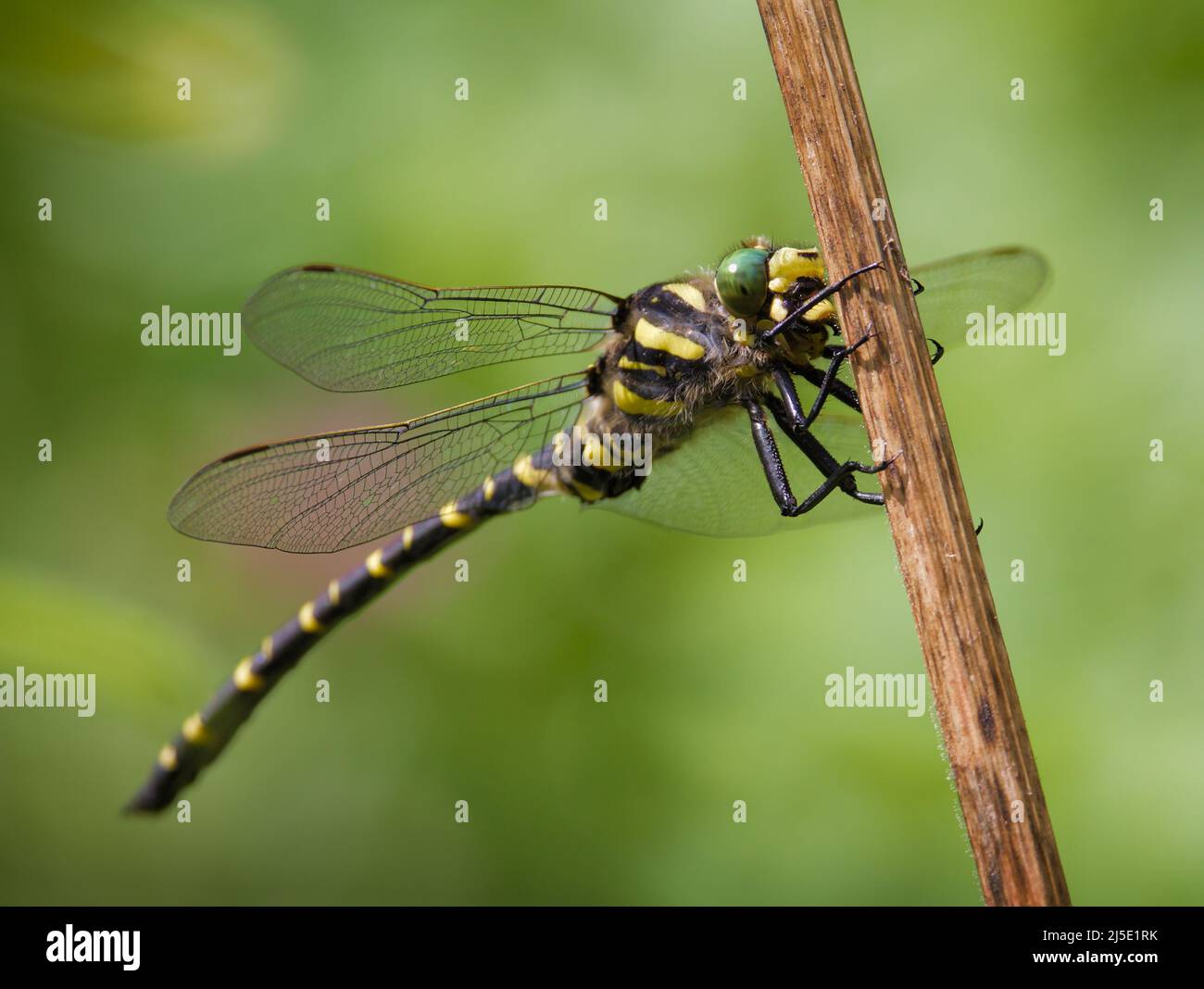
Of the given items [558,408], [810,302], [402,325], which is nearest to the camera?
[810,302]

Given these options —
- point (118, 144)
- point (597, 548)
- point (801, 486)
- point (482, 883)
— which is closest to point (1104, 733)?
point (801, 486)

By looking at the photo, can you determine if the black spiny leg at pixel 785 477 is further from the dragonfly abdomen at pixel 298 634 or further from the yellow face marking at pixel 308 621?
the yellow face marking at pixel 308 621

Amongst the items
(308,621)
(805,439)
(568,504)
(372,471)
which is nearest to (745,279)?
(805,439)

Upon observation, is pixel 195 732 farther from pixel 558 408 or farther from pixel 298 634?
pixel 558 408

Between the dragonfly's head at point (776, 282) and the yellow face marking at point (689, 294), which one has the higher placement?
the yellow face marking at point (689, 294)

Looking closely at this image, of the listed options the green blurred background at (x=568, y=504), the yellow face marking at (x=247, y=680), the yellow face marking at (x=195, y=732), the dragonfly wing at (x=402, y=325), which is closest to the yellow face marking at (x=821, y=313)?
the dragonfly wing at (x=402, y=325)
